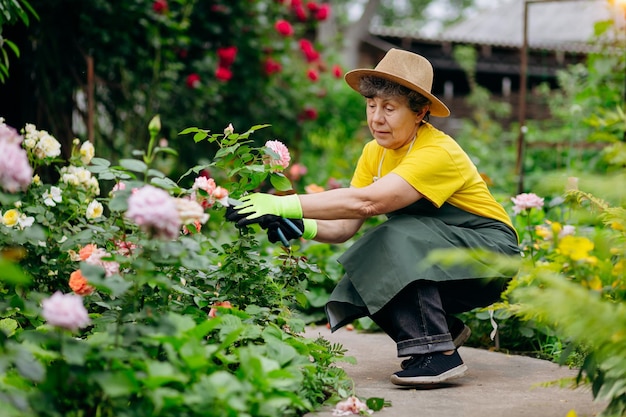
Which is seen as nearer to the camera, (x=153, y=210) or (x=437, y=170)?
(x=153, y=210)

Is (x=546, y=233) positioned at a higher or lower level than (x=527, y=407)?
higher

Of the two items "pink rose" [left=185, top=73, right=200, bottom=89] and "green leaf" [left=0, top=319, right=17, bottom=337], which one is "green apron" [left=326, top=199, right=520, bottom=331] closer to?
"green leaf" [left=0, top=319, right=17, bottom=337]

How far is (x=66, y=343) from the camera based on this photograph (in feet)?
6.00

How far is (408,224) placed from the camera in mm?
2945

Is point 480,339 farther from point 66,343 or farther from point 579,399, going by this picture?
point 66,343

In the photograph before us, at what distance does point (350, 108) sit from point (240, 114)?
184 cm

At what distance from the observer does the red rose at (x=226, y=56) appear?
22.9 feet

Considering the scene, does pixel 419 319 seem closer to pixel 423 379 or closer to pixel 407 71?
pixel 423 379

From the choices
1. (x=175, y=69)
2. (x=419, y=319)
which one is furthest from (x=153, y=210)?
(x=175, y=69)

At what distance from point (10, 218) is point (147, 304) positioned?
2.14 feet

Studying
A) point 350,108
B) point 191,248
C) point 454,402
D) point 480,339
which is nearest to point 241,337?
point 191,248

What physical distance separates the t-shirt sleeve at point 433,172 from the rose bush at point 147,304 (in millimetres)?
491

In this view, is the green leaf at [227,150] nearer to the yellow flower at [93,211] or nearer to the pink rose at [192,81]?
the yellow flower at [93,211]

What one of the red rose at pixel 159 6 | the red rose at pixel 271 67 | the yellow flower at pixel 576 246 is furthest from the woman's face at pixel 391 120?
the red rose at pixel 271 67
